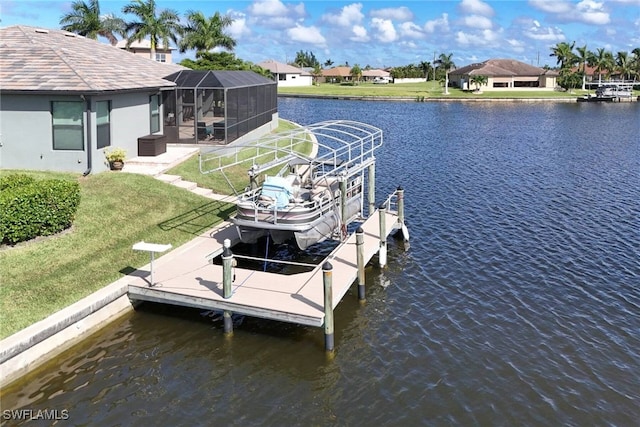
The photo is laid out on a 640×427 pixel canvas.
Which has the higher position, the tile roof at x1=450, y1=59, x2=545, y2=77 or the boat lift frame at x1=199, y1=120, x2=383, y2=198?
the tile roof at x1=450, y1=59, x2=545, y2=77

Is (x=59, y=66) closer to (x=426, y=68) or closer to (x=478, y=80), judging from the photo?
(x=478, y=80)

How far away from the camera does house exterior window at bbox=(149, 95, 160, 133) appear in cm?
3020

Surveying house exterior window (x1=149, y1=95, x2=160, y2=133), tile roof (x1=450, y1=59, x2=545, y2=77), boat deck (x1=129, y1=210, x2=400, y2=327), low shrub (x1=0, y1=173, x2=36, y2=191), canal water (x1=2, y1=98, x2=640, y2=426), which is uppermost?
tile roof (x1=450, y1=59, x2=545, y2=77)

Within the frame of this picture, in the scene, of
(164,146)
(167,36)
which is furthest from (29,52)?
(167,36)

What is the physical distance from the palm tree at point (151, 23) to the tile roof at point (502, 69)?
78.9 meters

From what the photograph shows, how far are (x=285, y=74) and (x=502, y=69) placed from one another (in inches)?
1962

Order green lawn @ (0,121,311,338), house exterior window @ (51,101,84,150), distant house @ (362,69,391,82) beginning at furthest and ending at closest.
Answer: distant house @ (362,69,391,82) < house exterior window @ (51,101,84,150) < green lawn @ (0,121,311,338)

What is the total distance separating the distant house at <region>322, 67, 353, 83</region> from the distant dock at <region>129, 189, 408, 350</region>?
537 ft

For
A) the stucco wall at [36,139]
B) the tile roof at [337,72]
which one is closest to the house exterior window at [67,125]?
the stucco wall at [36,139]

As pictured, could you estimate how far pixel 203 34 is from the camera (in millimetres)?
72062

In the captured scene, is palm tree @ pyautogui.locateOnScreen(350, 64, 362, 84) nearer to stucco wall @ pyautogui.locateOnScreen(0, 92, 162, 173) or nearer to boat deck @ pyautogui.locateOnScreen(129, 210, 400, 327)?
stucco wall @ pyautogui.locateOnScreen(0, 92, 162, 173)

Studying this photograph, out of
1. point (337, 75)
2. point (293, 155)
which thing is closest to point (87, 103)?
point (293, 155)

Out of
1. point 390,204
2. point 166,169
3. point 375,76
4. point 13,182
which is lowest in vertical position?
point 390,204

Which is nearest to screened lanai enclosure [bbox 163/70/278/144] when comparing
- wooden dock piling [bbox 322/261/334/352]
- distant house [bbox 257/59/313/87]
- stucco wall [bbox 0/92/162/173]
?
stucco wall [bbox 0/92/162/173]
